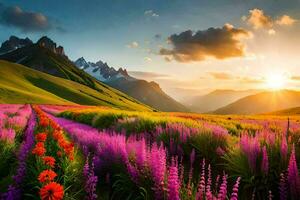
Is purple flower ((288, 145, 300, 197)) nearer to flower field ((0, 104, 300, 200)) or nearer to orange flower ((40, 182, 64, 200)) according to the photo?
flower field ((0, 104, 300, 200))

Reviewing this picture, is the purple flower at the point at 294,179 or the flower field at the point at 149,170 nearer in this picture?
the flower field at the point at 149,170

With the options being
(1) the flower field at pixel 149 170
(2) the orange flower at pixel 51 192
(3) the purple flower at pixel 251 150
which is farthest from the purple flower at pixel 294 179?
(2) the orange flower at pixel 51 192

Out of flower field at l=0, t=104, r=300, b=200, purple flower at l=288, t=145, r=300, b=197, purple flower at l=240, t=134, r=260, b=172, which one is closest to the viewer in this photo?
flower field at l=0, t=104, r=300, b=200

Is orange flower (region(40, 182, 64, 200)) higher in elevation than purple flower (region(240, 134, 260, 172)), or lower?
lower

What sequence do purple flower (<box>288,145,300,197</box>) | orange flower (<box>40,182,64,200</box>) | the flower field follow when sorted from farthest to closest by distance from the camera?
purple flower (<box>288,145,300,197</box>) < the flower field < orange flower (<box>40,182,64,200</box>)

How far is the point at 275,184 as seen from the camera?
623cm

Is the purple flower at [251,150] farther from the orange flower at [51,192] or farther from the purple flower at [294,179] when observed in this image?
the orange flower at [51,192]

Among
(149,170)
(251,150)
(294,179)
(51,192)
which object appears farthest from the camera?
(251,150)

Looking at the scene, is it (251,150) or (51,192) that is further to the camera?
(251,150)

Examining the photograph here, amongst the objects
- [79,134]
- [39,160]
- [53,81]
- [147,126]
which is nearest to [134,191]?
[39,160]

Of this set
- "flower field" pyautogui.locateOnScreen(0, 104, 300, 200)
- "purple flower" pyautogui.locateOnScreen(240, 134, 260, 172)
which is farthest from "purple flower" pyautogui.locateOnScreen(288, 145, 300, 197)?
"purple flower" pyautogui.locateOnScreen(240, 134, 260, 172)

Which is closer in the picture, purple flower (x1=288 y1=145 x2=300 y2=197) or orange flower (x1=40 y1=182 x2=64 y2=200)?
orange flower (x1=40 y1=182 x2=64 y2=200)

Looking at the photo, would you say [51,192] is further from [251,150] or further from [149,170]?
[251,150]

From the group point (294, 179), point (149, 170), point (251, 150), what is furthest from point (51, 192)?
point (251, 150)
